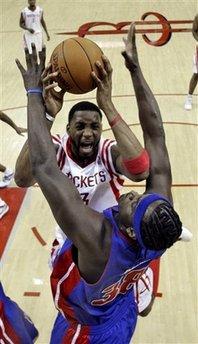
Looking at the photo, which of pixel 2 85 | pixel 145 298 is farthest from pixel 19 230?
pixel 2 85

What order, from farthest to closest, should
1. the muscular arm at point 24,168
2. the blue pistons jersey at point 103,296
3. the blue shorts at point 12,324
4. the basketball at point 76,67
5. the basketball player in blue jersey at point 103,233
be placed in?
the blue shorts at point 12,324, the muscular arm at point 24,168, the basketball at point 76,67, the blue pistons jersey at point 103,296, the basketball player in blue jersey at point 103,233

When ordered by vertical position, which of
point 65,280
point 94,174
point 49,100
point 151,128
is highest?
point 49,100

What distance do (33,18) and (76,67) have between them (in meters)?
8.12

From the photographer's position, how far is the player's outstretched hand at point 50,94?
2.26m

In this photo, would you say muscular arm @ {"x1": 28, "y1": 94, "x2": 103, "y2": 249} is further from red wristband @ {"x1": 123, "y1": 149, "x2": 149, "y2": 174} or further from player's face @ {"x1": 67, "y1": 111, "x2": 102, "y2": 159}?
player's face @ {"x1": 67, "y1": 111, "x2": 102, "y2": 159}

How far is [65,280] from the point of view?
2617mm

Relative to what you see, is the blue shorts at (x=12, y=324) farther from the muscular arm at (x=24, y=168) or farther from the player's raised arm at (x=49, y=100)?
the player's raised arm at (x=49, y=100)

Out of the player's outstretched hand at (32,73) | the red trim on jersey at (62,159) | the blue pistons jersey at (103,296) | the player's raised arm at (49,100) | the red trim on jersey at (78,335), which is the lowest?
the red trim on jersey at (78,335)

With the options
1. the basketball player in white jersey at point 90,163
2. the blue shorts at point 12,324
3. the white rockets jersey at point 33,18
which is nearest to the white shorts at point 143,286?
the basketball player in white jersey at point 90,163

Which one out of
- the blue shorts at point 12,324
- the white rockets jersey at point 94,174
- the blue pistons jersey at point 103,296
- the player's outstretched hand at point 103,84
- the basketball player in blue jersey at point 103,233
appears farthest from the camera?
the white rockets jersey at point 94,174

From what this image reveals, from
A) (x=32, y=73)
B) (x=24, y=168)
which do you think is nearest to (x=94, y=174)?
(x=24, y=168)

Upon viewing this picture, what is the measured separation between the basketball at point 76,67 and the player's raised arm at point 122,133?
120 mm

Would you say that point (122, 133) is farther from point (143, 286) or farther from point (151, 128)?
point (143, 286)

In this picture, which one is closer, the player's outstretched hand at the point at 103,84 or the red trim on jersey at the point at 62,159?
the player's outstretched hand at the point at 103,84
